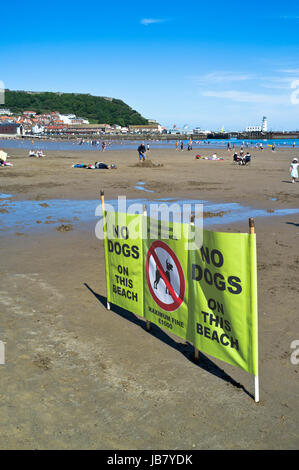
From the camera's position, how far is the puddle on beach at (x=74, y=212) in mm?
14070

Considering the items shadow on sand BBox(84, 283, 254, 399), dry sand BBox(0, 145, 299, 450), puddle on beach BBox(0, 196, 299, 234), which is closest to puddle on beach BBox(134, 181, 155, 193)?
puddle on beach BBox(0, 196, 299, 234)

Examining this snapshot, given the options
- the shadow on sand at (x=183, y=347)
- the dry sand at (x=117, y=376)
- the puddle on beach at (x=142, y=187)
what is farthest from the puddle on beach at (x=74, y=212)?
the shadow on sand at (x=183, y=347)

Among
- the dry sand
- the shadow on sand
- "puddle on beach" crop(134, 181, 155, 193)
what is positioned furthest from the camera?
"puddle on beach" crop(134, 181, 155, 193)

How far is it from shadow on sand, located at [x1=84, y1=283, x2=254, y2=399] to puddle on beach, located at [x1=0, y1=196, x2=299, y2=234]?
267 inches

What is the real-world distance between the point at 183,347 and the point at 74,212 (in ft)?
36.9

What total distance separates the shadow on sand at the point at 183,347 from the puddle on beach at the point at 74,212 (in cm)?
679

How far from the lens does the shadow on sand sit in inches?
202

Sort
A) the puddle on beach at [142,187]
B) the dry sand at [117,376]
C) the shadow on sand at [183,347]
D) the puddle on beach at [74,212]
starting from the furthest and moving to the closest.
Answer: the puddle on beach at [142,187] < the puddle on beach at [74,212] < the shadow on sand at [183,347] < the dry sand at [117,376]

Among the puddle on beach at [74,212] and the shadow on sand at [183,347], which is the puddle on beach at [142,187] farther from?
the shadow on sand at [183,347]

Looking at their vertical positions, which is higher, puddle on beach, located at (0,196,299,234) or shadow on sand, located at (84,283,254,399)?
puddle on beach, located at (0,196,299,234)

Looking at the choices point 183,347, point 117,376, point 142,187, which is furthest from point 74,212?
point 117,376

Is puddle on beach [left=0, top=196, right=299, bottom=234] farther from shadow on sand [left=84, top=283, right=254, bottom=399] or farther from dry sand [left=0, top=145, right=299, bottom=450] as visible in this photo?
shadow on sand [left=84, top=283, right=254, bottom=399]
